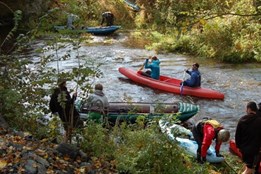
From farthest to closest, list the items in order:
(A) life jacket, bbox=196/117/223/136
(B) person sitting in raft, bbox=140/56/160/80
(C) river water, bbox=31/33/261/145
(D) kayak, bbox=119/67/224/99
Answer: (B) person sitting in raft, bbox=140/56/160/80
(D) kayak, bbox=119/67/224/99
(C) river water, bbox=31/33/261/145
(A) life jacket, bbox=196/117/223/136

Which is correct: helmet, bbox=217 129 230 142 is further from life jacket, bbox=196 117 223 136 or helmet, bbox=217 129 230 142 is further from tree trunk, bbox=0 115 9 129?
tree trunk, bbox=0 115 9 129

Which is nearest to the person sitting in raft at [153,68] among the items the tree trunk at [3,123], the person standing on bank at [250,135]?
the person standing on bank at [250,135]

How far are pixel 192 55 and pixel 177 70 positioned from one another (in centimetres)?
348

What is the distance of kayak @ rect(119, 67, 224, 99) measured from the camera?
13.7 metres

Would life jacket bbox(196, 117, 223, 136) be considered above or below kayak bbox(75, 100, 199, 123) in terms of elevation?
above

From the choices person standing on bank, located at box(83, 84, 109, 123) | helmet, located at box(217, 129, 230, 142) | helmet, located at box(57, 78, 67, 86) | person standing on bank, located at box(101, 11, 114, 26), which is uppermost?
person standing on bank, located at box(101, 11, 114, 26)

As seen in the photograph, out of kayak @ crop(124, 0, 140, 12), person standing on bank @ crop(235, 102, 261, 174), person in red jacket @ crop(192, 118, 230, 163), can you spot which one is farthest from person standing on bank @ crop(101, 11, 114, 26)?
person standing on bank @ crop(235, 102, 261, 174)

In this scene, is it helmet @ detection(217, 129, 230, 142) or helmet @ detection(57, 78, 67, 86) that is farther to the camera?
helmet @ detection(217, 129, 230, 142)

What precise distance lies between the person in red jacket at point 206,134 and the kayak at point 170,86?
583 cm

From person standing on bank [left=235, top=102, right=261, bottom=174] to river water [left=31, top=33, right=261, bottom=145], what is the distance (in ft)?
12.5

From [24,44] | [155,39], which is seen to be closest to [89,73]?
A: [24,44]

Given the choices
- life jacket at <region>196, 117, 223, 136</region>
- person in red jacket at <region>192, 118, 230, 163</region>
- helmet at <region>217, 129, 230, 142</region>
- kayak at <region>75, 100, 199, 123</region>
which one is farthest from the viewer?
kayak at <region>75, 100, 199, 123</region>

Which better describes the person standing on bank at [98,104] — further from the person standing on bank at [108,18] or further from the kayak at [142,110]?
the person standing on bank at [108,18]

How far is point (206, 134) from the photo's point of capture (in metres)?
7.44
